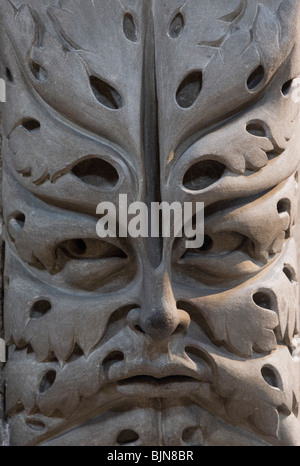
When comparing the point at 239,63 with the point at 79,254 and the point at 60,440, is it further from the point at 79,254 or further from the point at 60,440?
the point at 60,440

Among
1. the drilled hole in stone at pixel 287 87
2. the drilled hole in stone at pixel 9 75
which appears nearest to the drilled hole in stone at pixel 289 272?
the drilled hole in stone at pixel 287 87

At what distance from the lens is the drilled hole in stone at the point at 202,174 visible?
1.25 metres

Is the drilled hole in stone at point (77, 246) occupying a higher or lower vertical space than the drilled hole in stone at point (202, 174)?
lower

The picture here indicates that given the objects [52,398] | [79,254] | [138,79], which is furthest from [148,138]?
[52,398]

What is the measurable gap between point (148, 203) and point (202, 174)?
90mm

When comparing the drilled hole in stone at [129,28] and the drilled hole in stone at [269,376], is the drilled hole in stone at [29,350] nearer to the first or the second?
the drilled hole in stone at [269,376]

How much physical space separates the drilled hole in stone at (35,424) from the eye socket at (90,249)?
0.23 metres

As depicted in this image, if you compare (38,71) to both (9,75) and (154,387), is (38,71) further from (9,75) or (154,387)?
(154,387)

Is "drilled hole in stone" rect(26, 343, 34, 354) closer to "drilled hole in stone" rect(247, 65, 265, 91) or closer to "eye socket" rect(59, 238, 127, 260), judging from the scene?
"eye socket" rect(59, 238, 127, 260)

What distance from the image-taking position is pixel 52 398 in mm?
1233

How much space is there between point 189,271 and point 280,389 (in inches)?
8.0

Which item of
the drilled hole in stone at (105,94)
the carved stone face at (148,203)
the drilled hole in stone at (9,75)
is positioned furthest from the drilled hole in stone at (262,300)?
the drilled hole in stone at (9,75)

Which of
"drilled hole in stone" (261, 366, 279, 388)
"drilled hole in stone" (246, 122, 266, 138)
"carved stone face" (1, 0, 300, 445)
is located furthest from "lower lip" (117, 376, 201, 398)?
"drilled hole in stone" (246, 122, 266, 138)

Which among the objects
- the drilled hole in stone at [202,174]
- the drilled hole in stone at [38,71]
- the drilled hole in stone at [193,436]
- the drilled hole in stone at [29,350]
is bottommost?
the drilled hole in stone at [193,436]
